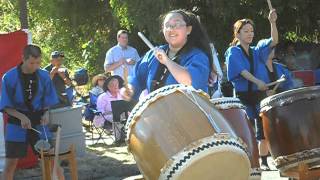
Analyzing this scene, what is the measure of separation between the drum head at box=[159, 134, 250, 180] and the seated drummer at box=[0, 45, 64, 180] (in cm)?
270

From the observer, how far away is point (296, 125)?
15.6ft

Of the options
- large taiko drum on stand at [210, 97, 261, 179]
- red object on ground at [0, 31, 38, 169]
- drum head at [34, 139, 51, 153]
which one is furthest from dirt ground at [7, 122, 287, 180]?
large taiko drum on stand at [210, 97, 261, 179]

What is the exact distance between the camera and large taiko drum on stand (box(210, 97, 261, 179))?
4.31 meters

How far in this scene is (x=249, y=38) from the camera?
6355 millimetres

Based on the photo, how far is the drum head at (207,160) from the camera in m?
3.26

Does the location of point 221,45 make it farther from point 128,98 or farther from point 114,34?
point 128,98

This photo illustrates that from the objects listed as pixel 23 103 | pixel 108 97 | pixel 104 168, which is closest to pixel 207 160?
pixel 23 103

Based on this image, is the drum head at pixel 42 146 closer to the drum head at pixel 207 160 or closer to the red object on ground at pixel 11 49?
the red object on ground at pixel 11 49

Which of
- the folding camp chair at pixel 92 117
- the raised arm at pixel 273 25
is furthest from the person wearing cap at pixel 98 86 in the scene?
the raised arm at pixel 273 25

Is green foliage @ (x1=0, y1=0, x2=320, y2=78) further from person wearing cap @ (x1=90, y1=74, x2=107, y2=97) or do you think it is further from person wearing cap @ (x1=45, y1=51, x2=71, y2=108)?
person wearing cap @ (x1=45, y1=51, x2=71, y2=108)

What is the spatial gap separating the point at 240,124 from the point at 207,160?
1.22 m

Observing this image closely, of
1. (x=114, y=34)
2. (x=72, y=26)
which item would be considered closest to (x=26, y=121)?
(x=114, y=34)

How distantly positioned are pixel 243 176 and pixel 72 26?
14.4 metres

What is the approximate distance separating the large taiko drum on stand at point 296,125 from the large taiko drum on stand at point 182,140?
1.37 metres
